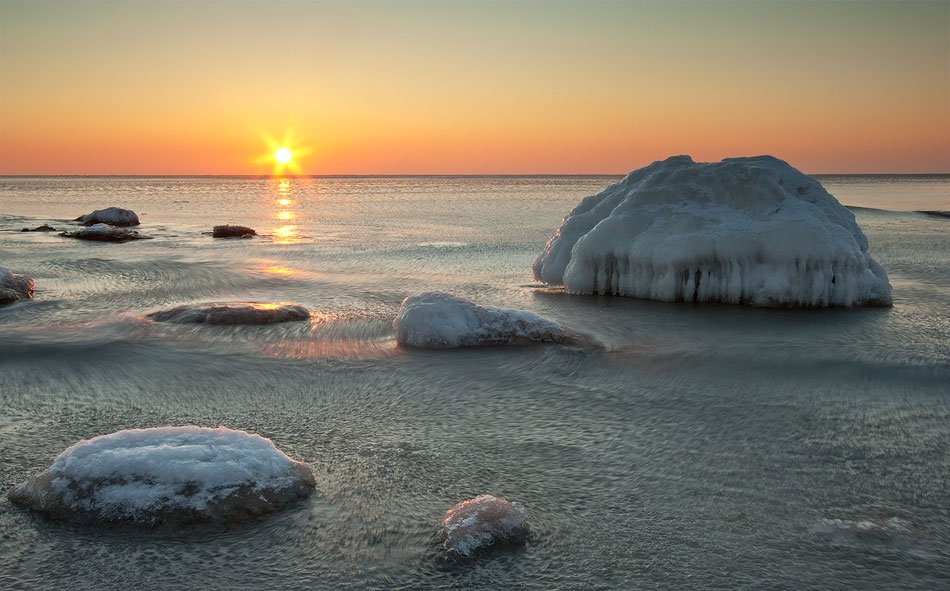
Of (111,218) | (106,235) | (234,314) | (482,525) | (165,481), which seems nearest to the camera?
(482,525)

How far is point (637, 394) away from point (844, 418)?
5.98ft

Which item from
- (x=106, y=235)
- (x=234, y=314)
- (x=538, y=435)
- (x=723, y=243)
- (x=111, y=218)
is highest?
(x=723, y=243)

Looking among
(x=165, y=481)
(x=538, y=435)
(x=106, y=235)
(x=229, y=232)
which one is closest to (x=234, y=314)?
(x=538, y=435)

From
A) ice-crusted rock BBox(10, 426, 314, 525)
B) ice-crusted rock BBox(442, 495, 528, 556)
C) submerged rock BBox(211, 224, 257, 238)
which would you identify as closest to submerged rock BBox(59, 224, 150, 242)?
submerged rock BBox(211, 224, 257, 238)

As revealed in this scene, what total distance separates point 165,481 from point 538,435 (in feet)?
9.33

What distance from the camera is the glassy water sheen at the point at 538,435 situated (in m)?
4.17

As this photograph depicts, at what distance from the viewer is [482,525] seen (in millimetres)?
4391

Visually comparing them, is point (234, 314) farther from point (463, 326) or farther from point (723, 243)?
point (723, 243)

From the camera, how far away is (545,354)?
8.94 meters

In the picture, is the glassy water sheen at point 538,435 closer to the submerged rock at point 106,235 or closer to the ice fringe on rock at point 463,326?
the ice fringe on rock at point 463,326

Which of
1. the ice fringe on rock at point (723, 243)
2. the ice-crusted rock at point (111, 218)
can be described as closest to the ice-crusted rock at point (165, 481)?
the ice fringe on rock at point (723, 243)

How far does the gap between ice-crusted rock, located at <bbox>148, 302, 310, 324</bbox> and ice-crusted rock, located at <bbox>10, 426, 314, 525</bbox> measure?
5.39 m

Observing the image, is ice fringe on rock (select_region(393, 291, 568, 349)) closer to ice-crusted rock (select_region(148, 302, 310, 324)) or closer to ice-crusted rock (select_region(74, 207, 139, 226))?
ice-crusted rock (select_region(148, 302, 310, 324))

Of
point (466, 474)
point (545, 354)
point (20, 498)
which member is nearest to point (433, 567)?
point (466, 474)
